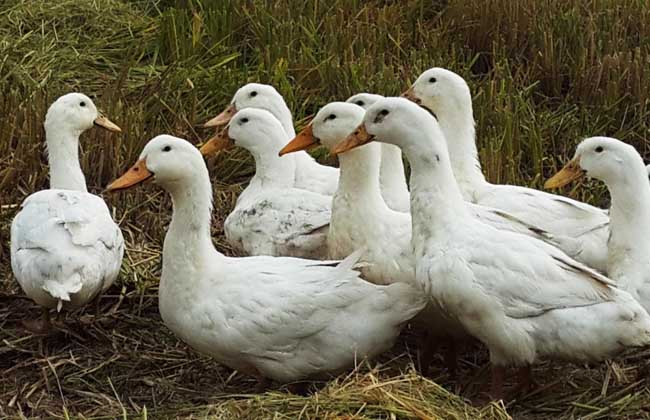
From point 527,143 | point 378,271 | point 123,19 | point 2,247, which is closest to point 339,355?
point 378,271

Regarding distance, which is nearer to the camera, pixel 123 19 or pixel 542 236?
pixel 542 236

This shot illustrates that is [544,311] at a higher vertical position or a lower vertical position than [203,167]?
lower

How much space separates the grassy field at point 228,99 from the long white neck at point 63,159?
0.44 metres

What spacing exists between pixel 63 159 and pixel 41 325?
3.42 feet

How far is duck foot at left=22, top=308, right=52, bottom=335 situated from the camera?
6.68m

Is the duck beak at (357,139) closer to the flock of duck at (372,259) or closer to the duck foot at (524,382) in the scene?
the flock of duck at (372,259)

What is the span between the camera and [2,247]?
7.32 metres

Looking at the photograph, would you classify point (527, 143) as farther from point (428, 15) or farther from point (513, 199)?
point (428, 15)

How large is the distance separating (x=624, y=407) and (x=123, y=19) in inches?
221

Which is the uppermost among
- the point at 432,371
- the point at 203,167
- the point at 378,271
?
the point at 203,167

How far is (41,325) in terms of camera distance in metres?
6.74

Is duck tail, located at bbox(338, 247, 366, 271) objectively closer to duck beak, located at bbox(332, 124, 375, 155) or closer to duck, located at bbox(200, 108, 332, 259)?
duck beak, located at bbox(332, 124, 375, 155)

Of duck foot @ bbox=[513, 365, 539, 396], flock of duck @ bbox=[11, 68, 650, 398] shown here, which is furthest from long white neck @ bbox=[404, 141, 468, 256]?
duck foot @ bbox=[513, 365, 539, 396]

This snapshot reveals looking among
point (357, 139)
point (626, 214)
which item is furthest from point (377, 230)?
point (626, 214)
